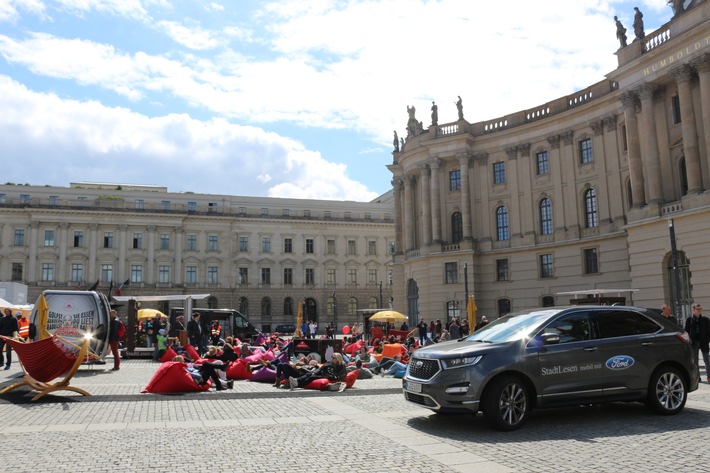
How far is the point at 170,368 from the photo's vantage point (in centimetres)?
1483

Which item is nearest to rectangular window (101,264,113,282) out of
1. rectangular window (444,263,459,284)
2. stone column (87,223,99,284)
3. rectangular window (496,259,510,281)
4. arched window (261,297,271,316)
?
stone column (87,223,99,284)

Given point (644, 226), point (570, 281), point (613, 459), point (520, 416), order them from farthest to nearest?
point (570, 281) → point (644, 226) → point (520, 416) → point (613, 459)

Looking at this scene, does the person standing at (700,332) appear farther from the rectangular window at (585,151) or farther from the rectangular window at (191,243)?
Answer: the rectangular window at (191,243)

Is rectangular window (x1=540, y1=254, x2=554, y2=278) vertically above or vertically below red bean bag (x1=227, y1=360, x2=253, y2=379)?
above

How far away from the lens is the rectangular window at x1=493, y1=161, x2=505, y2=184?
1890 inches

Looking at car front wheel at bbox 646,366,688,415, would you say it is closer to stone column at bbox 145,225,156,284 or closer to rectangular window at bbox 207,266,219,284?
rectangular window at bbox 207,266,219,284

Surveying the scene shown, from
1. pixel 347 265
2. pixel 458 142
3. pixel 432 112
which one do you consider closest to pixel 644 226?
pixel 458 142

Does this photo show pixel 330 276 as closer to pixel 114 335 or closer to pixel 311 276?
pixel 311 276

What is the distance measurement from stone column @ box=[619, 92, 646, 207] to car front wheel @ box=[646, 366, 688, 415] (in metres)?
25.5

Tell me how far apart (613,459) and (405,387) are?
151 inches

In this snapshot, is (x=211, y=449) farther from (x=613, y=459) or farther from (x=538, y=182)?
(x=538, y=182)

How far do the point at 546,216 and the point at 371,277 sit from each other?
142ft

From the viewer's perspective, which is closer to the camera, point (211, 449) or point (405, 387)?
point (211, 449)

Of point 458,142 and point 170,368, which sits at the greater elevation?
point 458,142
